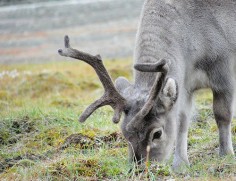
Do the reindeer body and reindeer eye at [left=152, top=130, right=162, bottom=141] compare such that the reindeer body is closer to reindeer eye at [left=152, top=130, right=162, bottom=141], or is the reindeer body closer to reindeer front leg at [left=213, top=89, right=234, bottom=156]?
reindeer front leg at [left=213, top=89, right=234, bottom=156]

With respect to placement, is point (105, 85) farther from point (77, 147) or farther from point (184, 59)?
point (77, 147)

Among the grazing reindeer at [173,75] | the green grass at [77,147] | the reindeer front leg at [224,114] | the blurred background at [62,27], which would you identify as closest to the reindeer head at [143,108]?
the grazing reindeer at [173,75]


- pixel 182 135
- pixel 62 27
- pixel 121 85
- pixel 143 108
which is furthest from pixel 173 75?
Answer: pixel 62 27

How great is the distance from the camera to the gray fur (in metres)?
10.0

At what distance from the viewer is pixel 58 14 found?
128 feet

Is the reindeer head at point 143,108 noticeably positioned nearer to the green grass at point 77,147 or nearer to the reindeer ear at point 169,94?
the reindeer ear at point 169,94

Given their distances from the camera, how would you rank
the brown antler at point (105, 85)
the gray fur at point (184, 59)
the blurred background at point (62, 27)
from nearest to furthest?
1. the brown antler at point (105, 85)
2. the gray fur at point (184, 59)
3. the blurred background at point (62, 27)

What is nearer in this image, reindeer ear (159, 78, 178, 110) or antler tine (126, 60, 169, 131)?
antler tine (126, 60, 169, 131)

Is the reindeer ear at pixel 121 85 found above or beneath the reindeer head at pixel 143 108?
above

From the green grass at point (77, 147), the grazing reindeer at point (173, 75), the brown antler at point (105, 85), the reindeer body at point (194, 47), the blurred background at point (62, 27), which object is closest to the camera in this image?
the green grass at point (77, 147)

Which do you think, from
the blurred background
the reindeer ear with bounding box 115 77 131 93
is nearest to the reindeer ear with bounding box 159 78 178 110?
the reindeer ear with bounding box 115 77 131 93

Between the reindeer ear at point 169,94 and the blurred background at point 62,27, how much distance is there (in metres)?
17.7

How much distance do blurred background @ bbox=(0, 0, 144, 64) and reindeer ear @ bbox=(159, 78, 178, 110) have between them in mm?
17740

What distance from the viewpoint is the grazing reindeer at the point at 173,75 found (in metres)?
9.67
